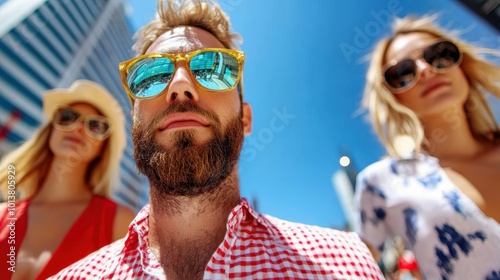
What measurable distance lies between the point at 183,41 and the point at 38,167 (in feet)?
5.16

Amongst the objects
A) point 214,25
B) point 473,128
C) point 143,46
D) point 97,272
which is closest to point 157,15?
point 143,46

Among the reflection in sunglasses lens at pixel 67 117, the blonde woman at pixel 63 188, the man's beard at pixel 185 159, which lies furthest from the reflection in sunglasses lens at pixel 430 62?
the reflection in sunglasses lens at pixel 67 117

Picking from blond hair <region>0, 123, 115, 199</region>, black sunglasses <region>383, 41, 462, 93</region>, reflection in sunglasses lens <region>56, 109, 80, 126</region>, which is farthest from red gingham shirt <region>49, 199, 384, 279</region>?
reflection in sunglasses lens <region>56, 109, 80, 126</region>

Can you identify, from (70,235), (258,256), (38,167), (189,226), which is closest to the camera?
(258,256)

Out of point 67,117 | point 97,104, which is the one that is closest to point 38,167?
point 67,117

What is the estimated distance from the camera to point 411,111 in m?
1.48

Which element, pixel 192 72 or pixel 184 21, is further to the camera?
pixel 184 21

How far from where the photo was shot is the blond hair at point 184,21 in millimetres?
1886

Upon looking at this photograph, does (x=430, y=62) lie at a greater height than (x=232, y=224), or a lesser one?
greater

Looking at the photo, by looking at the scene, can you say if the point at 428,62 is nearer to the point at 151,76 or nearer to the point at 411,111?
the point at 411,111

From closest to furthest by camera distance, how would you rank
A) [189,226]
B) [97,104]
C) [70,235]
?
[189,226] → [70,235] → [97,104]

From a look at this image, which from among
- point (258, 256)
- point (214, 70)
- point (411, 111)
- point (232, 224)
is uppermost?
point (214, 70)

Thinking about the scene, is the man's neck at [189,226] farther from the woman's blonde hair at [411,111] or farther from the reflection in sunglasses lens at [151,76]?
the woman's blonde hair at [411,111]

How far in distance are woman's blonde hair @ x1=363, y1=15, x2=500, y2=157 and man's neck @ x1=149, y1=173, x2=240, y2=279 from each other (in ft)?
3.53
